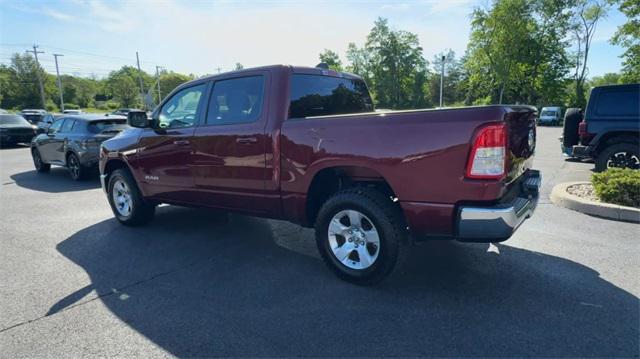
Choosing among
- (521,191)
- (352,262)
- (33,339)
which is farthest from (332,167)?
(33,339)

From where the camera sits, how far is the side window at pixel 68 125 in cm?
976

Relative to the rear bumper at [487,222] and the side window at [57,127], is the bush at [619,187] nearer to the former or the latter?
the rear bumper at [487,222]

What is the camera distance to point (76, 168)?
31.0 feet

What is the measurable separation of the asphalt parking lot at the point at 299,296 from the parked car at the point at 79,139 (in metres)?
4.48

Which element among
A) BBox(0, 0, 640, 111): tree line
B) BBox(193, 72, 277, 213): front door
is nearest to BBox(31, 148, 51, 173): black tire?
BBox(193, 72, 277, 213): front door

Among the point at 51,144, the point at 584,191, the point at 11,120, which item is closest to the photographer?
the point at 584,191

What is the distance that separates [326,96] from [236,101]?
3.23ft

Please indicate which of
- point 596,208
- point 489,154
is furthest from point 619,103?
point 489,154

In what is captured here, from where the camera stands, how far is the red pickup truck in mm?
2777

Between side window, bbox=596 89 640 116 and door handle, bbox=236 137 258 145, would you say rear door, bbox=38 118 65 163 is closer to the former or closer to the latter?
door handle, bbox=236 137 258 145

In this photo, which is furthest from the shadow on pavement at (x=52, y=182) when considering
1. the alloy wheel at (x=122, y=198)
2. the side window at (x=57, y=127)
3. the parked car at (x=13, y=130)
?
the parked car at (x=13, y=130)

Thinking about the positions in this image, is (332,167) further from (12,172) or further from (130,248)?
(12,172)

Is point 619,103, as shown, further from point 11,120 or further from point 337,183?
point 11,120

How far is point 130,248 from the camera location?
14.9 ft
